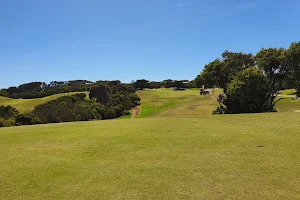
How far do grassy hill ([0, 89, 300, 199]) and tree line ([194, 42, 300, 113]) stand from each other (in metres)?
23.9

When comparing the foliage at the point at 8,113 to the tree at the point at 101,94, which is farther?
the tree at the point at 101,94

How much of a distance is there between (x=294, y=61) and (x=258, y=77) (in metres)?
4.89

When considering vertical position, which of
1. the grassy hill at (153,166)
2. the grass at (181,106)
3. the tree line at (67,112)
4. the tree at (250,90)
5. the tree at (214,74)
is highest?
the tree at (214,74)

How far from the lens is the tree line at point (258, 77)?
38906mm

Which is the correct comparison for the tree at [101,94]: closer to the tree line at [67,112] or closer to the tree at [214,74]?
the tree line at [67,112]

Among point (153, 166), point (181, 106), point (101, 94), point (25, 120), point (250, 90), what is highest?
point (250, 90)

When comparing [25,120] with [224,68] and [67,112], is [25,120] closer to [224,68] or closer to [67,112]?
[67,112]

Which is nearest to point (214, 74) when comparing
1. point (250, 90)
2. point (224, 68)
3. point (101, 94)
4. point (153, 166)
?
point (224, 68)

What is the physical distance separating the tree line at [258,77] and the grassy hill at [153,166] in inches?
943

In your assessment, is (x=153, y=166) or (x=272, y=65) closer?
(x=153, y=166)

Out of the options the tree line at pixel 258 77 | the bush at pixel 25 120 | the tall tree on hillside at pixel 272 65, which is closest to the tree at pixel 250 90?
the tree line at pixel 258 77

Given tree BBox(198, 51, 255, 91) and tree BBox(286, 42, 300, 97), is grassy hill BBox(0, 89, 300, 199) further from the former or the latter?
tree BBox(198, 51, 255, 91)

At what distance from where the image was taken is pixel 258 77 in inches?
1548

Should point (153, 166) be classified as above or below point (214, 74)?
below
